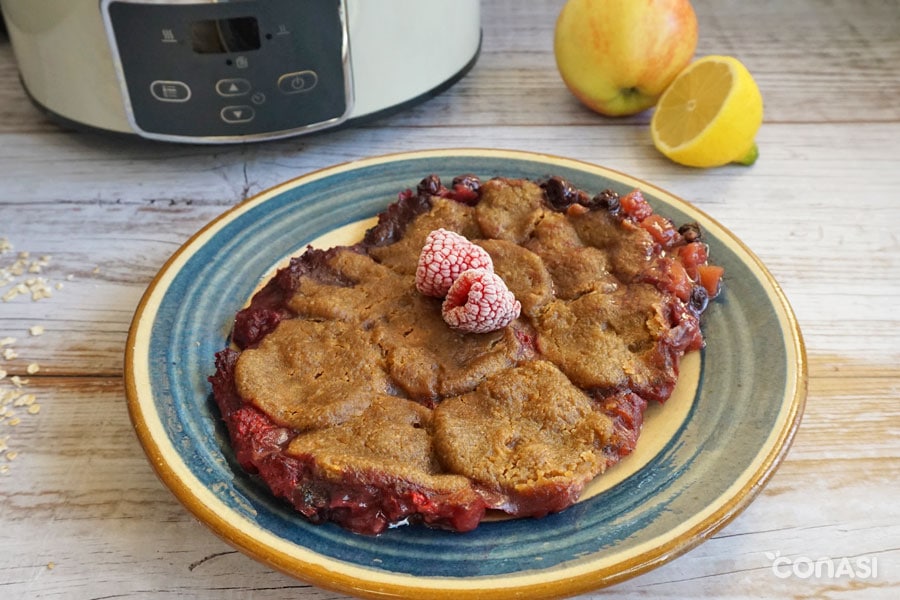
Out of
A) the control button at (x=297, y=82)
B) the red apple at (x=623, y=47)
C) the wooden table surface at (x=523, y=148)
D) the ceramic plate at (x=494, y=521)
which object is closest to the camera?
the ceramic plate at (x=494, y=521)

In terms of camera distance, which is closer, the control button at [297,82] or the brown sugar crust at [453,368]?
the brown sugar crust at [453,368]

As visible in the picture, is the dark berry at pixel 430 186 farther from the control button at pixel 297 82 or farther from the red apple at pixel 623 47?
the red apple at pixel 623 47

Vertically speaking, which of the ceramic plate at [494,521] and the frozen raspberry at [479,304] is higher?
the frozen raspberry at [479,304]

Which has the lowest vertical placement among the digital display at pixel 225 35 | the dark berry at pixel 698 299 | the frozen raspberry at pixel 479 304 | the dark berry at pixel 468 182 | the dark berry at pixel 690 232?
the dark berry at pixel 698 299

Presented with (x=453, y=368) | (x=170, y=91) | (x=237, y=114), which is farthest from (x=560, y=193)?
(x=170, y=91)

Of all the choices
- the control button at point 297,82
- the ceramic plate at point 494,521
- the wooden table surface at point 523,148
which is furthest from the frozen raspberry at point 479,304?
the control button at point 297,82

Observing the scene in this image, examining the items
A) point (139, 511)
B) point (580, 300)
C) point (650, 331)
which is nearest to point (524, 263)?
point (580, 300)

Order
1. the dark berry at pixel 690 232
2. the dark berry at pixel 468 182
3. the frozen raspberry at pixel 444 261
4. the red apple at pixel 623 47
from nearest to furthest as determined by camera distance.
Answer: the frozen raspberry at pixel 444 261
the dark berry at pixel 690 232
the dark berry at pixel 468 182
the red apple at pixel 623 47
